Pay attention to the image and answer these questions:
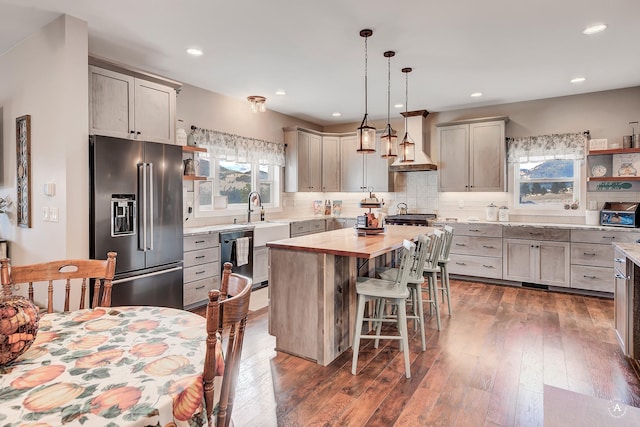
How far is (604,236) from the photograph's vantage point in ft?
14.6

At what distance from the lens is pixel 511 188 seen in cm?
561

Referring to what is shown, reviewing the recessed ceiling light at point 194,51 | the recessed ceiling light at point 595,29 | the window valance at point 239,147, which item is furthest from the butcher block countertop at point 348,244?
the window valance at point 239,147

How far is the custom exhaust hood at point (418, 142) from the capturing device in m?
5.81

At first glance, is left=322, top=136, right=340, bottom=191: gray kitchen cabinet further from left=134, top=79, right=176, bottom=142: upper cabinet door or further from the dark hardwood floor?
the dark hardwood floor

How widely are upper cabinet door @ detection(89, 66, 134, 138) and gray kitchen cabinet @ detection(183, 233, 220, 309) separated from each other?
126 cm

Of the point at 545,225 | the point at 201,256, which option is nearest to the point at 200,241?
the point at 201,256

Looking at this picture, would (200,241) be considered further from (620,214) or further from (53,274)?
(620,214)

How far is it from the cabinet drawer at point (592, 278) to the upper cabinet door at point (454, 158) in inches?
71.7

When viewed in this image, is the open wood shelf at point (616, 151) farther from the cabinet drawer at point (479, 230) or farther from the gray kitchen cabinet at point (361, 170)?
the gray kitchen cabinet at point (361, 170)

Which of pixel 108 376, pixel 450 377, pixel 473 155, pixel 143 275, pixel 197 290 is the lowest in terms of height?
pixel 450 377

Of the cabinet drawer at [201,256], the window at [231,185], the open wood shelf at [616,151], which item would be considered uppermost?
the open wood shelf at [616,151]

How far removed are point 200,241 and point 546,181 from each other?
4.96 meters

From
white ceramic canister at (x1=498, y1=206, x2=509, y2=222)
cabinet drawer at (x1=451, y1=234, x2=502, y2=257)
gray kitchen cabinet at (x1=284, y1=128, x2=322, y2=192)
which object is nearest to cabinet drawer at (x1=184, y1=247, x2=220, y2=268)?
gray kitchen cabinet at (x1=284, y1=128, x2=322, y2=192)

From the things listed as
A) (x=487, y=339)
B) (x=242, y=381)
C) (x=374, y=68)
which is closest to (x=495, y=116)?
(x=374, y=68)
